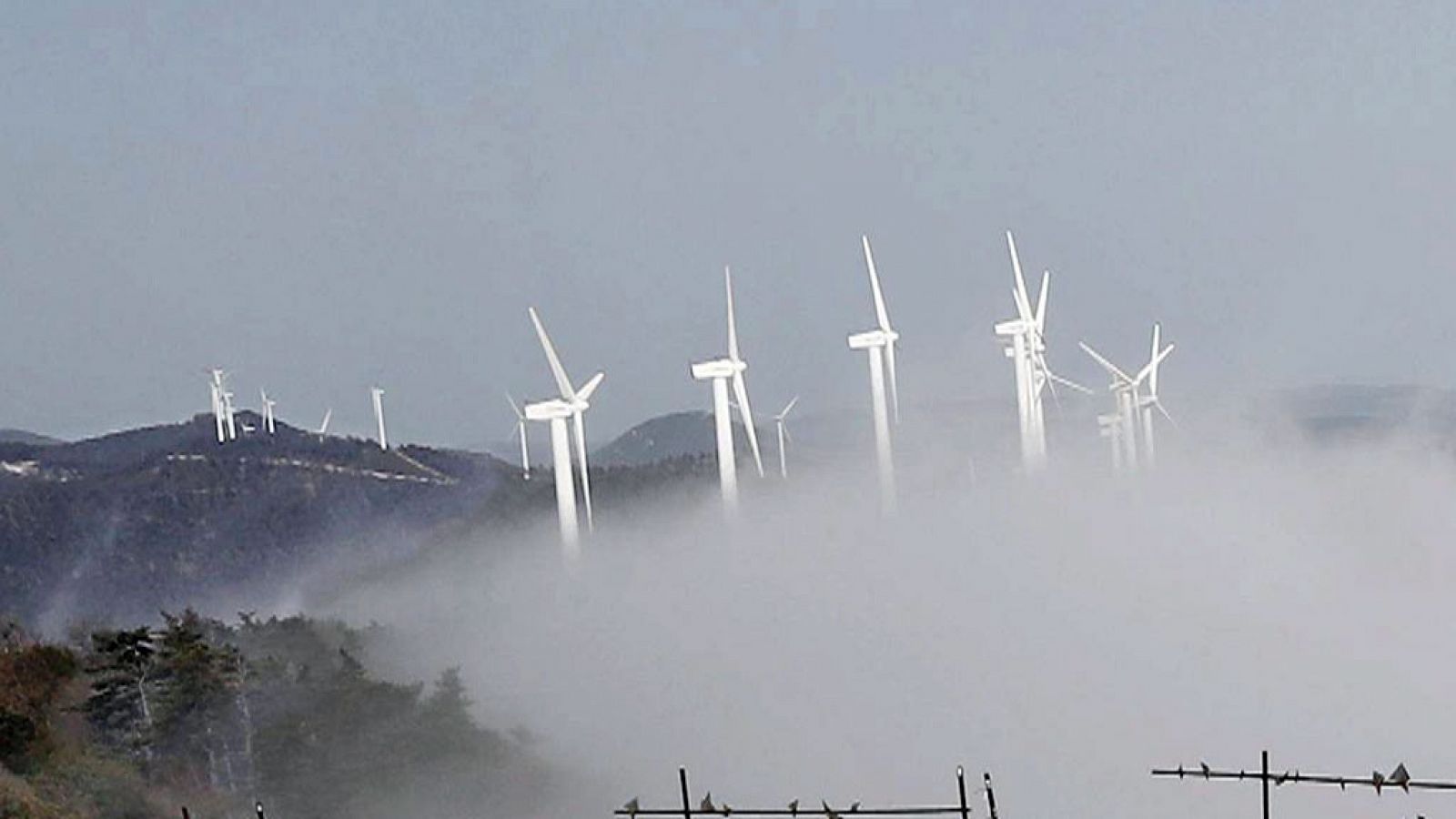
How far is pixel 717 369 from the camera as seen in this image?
69812 mm

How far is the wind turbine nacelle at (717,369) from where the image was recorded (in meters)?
69.8

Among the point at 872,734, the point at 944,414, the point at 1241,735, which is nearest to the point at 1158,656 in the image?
the point at 1241,735

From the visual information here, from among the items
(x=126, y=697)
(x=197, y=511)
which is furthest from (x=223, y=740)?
(x=197, y=511)

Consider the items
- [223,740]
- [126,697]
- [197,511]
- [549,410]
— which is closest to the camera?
[126,697]

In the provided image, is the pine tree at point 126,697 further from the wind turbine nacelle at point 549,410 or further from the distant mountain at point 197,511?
the distant mountain at point 197,511

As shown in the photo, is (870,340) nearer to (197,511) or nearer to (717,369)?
(717,369)

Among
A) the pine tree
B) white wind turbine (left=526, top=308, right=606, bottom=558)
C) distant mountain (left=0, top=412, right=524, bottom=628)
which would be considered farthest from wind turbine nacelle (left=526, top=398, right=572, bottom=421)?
distant mountain (left=0, top=412, right=524, bottom=628)

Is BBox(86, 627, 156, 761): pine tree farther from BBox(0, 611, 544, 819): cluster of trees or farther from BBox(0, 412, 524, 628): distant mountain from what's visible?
BBox(0, 412, 524, 628): distant mountain

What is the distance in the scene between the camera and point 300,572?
110m

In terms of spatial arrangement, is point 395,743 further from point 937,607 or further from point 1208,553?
point 1208,553

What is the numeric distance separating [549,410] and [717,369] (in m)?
9.68

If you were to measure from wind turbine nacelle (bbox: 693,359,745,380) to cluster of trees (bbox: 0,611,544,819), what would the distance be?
26947 millimetres

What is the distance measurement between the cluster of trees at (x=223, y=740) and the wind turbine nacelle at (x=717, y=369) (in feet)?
88.4

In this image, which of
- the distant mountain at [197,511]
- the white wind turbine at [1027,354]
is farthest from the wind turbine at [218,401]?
the white wind turbine at [1027,354]
